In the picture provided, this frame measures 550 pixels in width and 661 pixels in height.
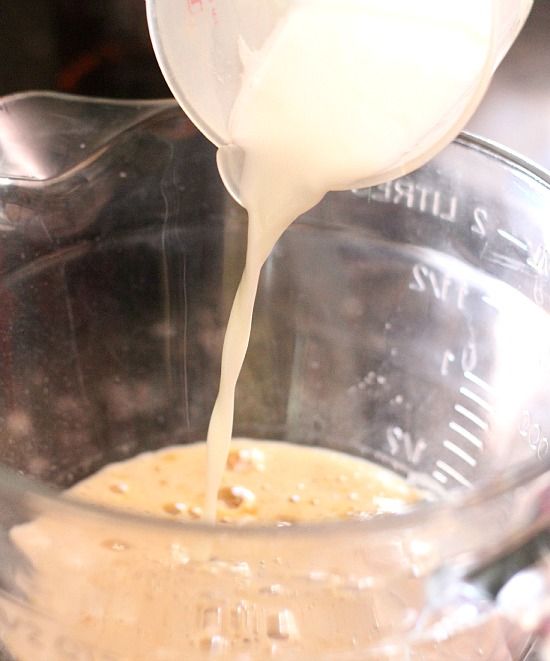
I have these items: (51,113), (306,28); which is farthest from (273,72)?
(51,113)

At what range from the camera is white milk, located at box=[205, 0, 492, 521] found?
24.0 inches

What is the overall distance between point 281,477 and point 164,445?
119 millimetres

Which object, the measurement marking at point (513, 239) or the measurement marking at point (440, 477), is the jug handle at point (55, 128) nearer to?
the measurement marking at point (513, 239)

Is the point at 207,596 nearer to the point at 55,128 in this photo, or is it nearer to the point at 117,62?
the point at 55,128

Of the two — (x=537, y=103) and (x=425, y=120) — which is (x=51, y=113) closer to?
(x=425, y=120)

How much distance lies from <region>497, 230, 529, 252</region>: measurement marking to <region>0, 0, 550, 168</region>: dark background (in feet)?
0.75

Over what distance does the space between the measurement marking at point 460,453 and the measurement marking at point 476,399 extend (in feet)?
0.16

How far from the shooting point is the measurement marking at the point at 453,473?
2.98ft

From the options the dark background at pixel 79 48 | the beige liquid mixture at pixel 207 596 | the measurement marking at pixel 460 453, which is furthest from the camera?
the dark background at pixel 79 48

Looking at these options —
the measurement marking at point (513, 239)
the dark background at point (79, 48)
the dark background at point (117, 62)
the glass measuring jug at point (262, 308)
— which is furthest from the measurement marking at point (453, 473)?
the dark background at point (79, 48)

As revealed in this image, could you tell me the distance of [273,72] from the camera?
2.17ft

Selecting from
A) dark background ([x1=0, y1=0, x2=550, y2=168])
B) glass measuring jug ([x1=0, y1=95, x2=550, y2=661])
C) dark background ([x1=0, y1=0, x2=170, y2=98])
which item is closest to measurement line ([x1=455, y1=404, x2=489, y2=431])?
glass measuring jug ([x1=0, y1=95, x2=550, y2=661])

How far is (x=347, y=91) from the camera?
25.3 inches

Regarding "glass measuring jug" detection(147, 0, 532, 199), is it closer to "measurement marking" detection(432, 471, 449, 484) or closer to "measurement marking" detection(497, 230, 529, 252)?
"measurement marking" detection(497, 230, 529, 252)
